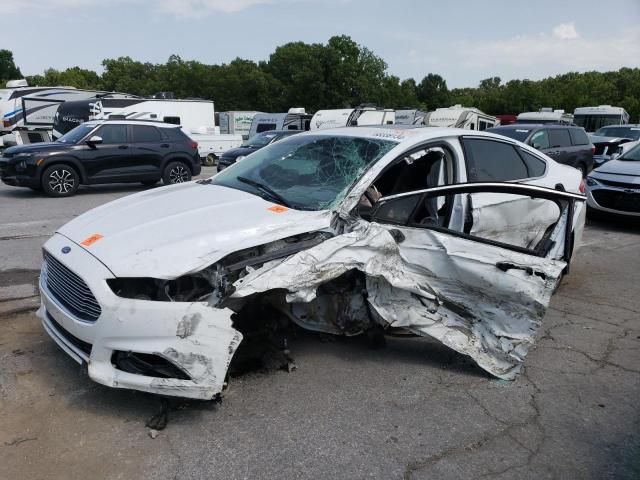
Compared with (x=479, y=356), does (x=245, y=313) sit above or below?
above

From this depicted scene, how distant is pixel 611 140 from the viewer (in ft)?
59.7

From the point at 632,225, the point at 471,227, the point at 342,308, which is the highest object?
the point at 471,227

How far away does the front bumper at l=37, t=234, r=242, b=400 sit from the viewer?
108 inches

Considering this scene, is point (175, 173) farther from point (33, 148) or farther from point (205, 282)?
point (205, 282)

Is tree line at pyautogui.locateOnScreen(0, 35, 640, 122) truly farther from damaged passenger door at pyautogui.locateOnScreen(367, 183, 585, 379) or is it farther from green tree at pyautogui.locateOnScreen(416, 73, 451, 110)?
damaged passenger door at pyautogui.locateOnScreen(367, 183, 585, 379)

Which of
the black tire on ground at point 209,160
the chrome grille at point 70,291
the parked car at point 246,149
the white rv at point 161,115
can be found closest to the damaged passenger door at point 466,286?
the chrome grille at point 70,291

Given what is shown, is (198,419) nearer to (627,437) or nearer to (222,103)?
(627,437)

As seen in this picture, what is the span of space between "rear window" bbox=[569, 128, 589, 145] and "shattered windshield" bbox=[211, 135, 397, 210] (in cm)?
1015

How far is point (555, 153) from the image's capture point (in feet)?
38.5

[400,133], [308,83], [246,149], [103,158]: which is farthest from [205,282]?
[308,83]

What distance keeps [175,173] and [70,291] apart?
34.9 ft

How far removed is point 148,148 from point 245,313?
34.0 ft

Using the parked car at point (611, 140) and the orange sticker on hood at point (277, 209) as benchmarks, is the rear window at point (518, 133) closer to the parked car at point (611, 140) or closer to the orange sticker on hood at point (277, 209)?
the parked car at point (611, 140)

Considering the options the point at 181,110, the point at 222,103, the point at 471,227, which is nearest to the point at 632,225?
the point at 471,227
